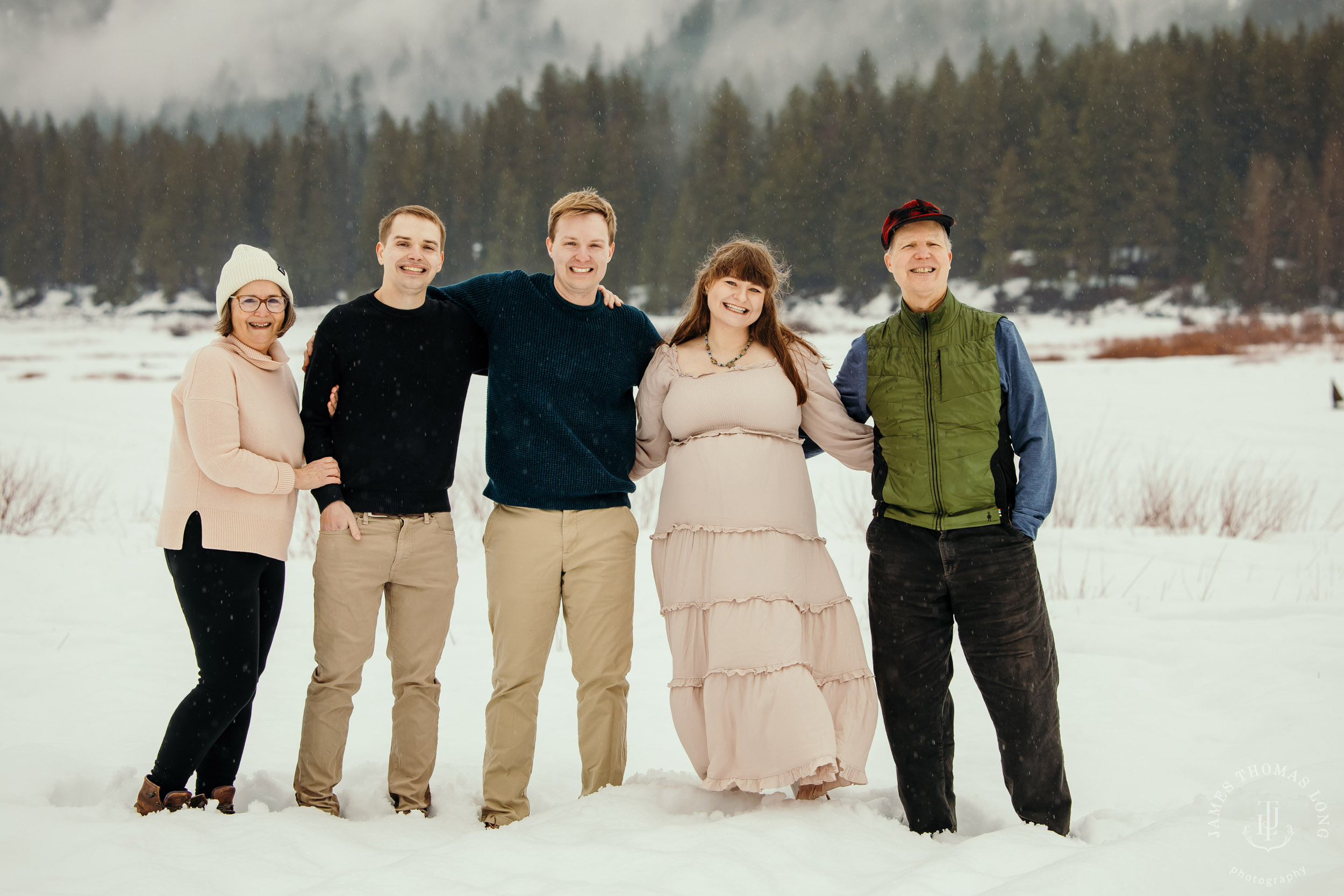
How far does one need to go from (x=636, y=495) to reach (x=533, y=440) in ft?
17.5

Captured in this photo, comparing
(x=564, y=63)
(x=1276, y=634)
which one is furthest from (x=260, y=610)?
(x=564, y=63)

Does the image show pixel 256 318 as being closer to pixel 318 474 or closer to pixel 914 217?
pixel 318 474

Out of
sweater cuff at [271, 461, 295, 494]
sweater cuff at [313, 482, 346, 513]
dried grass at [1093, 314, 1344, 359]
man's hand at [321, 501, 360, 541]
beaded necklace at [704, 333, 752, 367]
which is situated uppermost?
dried grass at [1093, 314, 1344, 359]

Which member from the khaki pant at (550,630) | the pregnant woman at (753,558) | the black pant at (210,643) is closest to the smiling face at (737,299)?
the pregnant woman at (753,558)

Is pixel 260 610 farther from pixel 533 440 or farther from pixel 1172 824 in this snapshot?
pixel 1172 824

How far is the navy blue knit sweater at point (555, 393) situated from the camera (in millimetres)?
3129

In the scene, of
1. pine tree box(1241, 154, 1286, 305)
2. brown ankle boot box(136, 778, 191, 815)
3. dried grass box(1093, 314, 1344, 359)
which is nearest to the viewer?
brown ankle boot box(136, 778, 191, 815)

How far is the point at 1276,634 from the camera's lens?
15.5 ft

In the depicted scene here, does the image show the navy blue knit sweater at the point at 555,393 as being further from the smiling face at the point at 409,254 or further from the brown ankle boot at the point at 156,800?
the brown ankle boot at the point at 156,800

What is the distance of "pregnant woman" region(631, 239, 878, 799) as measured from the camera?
2850mm

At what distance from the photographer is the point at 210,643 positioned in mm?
2715

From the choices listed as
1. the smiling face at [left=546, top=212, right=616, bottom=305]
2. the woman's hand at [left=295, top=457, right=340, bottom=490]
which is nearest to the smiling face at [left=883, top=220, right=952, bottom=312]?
the smiling face at [left=546, top=212, right=616, bottom=305]

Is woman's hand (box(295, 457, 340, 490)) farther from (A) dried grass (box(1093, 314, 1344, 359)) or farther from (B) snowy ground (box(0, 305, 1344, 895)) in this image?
(A) dried grass (box(1093, 314, 1344, 359))

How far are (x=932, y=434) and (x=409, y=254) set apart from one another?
6.24 feet
